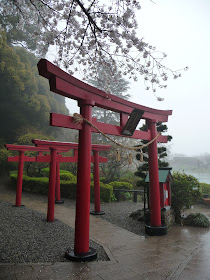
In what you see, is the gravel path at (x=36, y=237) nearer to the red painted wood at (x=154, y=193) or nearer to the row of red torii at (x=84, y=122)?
the row of red torii at (x=84, y=122)

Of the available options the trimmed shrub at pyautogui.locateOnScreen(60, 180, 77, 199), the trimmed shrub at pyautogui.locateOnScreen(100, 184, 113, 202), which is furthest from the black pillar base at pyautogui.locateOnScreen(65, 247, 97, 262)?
the trimmed shrub at pyautogui.locateOnScreen(60, 180, 77, 199)

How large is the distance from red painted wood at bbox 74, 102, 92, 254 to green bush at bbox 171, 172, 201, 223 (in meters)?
4.38

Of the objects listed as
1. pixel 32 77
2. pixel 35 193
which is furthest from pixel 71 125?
pixel 32 77

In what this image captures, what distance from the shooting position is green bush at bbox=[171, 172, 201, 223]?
6.89m

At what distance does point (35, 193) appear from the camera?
477 inches

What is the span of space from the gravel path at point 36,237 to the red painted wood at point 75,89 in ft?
9.81

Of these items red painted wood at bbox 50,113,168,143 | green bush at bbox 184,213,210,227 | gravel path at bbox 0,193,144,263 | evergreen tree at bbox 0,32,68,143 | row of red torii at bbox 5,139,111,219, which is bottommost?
green bush at bbox 184,213,210,227

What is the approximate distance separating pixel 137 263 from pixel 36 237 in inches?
99.4

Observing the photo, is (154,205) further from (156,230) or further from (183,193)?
(183,193)

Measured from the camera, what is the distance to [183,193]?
693 centimetres

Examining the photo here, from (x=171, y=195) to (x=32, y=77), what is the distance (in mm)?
17657

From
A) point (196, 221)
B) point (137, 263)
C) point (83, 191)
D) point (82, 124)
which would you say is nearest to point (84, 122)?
point (82, 124)

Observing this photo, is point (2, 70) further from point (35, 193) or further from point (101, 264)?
point (101, 264)

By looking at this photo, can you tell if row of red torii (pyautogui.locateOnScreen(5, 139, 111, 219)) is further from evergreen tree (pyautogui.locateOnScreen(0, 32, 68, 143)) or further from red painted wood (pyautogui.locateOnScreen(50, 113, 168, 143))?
evergreen tree (pyautogui.locateOnScreen(0, 32, 68, 143))
